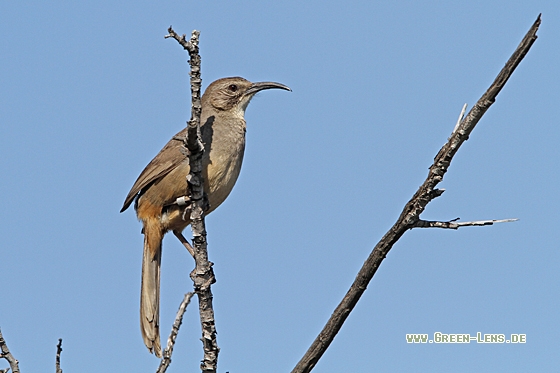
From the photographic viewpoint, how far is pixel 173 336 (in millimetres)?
3738

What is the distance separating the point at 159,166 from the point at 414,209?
129 inches

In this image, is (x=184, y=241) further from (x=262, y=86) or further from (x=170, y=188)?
(x=262, y=86)

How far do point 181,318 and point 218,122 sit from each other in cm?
314

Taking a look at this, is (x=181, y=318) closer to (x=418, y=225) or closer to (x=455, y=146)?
(x=418, y=225)

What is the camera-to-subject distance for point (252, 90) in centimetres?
706

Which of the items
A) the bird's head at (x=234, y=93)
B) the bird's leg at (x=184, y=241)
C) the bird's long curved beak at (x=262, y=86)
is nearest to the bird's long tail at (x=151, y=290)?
the bird's leg at (x=184, y=241)

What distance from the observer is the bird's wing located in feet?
21.1

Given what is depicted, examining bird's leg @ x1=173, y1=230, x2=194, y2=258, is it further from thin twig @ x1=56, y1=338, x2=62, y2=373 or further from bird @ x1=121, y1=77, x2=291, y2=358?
thin twig @ x1=56, y1=338, x2=62, y2=373

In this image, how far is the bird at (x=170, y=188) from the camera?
6.05m

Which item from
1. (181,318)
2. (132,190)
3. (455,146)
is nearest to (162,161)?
(132,190)

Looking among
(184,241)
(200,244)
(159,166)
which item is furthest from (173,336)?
(159,166)

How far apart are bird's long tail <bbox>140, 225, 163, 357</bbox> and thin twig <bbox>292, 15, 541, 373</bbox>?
2263 mm

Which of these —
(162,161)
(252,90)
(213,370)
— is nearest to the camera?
(213,370)

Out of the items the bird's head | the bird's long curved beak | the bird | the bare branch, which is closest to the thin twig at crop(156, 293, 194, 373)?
the bare branch
